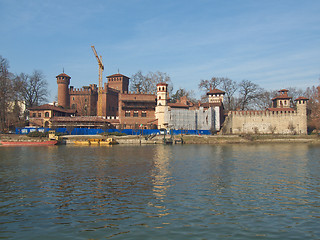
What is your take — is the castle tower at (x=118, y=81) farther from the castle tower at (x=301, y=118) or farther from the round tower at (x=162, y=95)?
the castle tower at (x=301, y=118)

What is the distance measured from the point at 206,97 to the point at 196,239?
83.8 m

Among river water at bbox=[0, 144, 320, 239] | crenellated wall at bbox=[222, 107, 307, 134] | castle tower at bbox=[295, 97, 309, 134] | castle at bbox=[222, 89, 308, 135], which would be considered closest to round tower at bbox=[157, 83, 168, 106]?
castle at bbox=[222, 89, 308, 135]

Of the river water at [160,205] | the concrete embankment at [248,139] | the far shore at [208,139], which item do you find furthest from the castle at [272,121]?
the river water at [160,205]

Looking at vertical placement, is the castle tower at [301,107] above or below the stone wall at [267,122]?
above

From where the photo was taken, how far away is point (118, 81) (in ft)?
318

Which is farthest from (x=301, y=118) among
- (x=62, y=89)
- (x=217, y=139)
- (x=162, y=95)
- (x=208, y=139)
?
(x=62, y=89)

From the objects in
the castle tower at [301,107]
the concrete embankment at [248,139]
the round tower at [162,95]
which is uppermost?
the round tower at [162,95]

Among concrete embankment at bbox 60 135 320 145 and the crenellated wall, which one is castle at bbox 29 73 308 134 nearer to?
the crenellated wall

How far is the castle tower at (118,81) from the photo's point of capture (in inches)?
3789

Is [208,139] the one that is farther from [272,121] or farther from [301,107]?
[301,107]

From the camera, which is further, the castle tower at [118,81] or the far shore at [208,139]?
the castle tower at [118,81]

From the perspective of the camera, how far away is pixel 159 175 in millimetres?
20656

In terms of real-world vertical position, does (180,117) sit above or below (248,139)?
above

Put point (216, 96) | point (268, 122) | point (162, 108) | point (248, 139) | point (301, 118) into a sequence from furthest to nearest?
point (216, 96), point (162, 108), point (268, 122), point (301, 118), point (248, 139)
